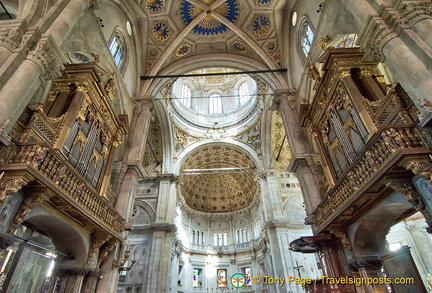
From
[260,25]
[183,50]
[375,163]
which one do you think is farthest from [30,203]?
[260,25]

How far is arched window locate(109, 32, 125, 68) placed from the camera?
12.9m

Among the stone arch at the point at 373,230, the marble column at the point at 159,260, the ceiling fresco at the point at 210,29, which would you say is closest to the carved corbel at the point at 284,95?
the ceiling fresco at the point at 210,29

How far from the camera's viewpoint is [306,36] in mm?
13258

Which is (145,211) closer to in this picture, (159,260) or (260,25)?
(159,260)

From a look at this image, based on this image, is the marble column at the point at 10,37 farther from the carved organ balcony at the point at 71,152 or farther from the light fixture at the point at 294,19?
the light fixture at the point at 294,19

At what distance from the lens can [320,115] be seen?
10.5m

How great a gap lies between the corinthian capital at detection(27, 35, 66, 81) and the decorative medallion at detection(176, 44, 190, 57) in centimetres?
1125

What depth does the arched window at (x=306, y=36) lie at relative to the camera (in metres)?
12.7

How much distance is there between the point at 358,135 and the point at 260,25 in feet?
37.3

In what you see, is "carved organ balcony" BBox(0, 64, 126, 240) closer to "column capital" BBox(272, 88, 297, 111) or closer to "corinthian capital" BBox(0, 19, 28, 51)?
"corinthian capital" BBox(0, 19, 28, 51)

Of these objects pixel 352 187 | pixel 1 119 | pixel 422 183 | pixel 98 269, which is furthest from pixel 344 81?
pixel 98 269

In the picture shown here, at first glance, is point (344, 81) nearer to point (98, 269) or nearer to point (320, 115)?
point (320, 115)

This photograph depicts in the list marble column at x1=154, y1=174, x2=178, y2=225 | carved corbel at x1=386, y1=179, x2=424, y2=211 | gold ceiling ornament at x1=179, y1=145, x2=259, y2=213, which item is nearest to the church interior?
carved corbel at x1=386, y1=179, x2=424, y2=211

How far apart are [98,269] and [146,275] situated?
926cm
